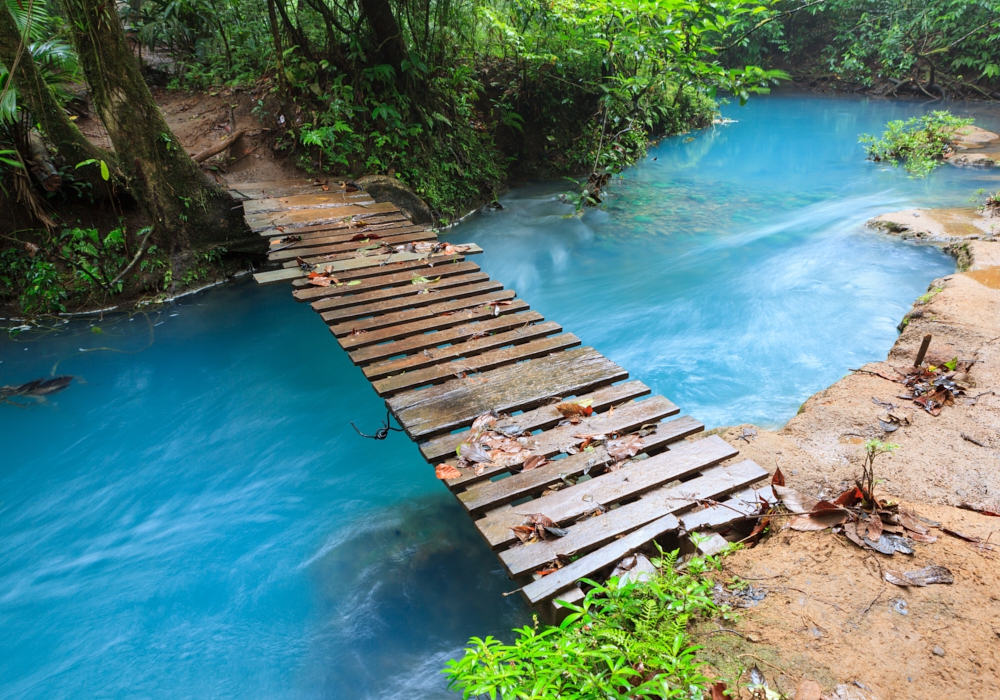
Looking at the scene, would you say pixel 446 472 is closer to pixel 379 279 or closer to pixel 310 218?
pixel 379 279

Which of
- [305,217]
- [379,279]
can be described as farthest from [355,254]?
[305,217]

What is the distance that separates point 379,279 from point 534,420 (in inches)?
88.3

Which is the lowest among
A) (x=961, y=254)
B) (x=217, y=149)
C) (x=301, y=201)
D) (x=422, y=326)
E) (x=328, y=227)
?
(x=961, y=254)

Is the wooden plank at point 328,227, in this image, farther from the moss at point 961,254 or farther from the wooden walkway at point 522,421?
the moss at point 961,254

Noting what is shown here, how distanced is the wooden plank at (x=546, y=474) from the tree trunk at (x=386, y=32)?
6652 millimetres

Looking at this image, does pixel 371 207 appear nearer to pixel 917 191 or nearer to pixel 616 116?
pixel 616 116

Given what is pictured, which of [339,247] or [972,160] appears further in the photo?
[972,160]

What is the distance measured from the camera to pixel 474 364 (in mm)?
3781

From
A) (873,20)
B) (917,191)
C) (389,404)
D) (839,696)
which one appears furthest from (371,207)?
(873,20)

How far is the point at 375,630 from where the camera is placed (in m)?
3.13

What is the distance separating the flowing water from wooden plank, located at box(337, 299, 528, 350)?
954mm

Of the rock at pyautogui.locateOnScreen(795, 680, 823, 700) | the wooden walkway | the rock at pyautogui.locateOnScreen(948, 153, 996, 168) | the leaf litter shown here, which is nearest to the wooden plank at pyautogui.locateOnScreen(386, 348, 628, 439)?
the wooden walkway

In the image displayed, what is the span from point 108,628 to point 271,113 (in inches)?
252

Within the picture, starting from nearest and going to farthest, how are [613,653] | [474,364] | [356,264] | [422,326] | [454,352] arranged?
[613,653]
[474,364]
[454,352]
[422,326]
[356,264]
